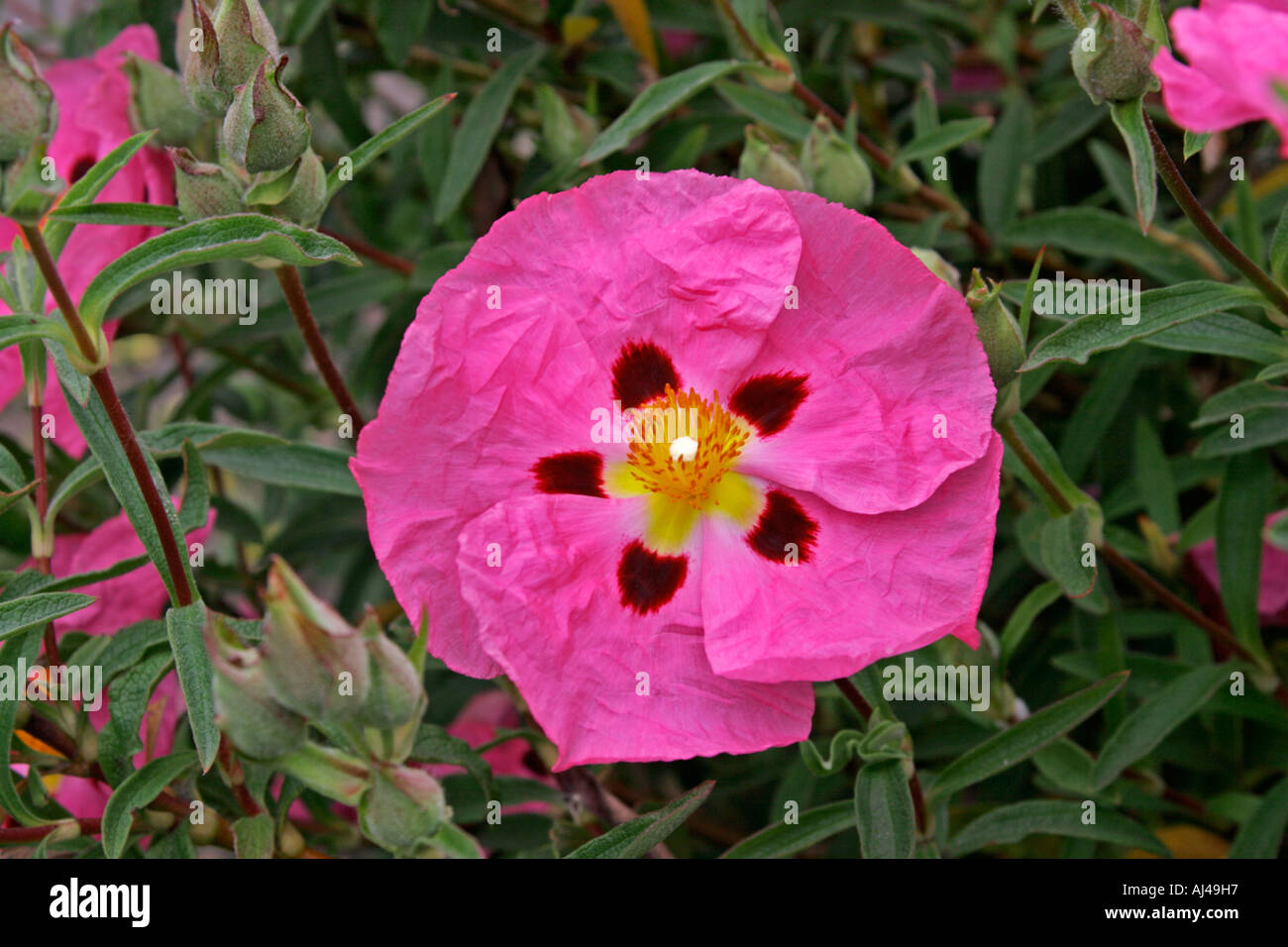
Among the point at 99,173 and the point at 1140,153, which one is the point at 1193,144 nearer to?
the point at 1140,153

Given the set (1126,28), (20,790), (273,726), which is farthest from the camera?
(20,790)

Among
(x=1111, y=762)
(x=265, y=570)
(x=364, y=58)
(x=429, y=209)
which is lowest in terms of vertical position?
(x=1111, y=762)

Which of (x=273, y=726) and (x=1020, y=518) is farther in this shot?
(x=1020, y=518)

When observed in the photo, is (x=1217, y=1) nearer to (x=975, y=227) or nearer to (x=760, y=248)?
(x=760, y=248)

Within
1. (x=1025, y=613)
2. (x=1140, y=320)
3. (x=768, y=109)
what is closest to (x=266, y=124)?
(x=768, y=109)

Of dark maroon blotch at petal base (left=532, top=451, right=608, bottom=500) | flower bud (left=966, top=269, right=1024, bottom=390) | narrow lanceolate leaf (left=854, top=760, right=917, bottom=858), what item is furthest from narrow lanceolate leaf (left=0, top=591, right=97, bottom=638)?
flower bud (left=966, top=269, right=1024, bottom=390)

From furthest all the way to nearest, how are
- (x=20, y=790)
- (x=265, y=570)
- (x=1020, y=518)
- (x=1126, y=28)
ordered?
(x=265, y=570) < (x=1020, y=518) < (x=20, y=790) < (x=1126, y=28)

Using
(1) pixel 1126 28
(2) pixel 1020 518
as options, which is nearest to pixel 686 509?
(2) pixel 1020 518
